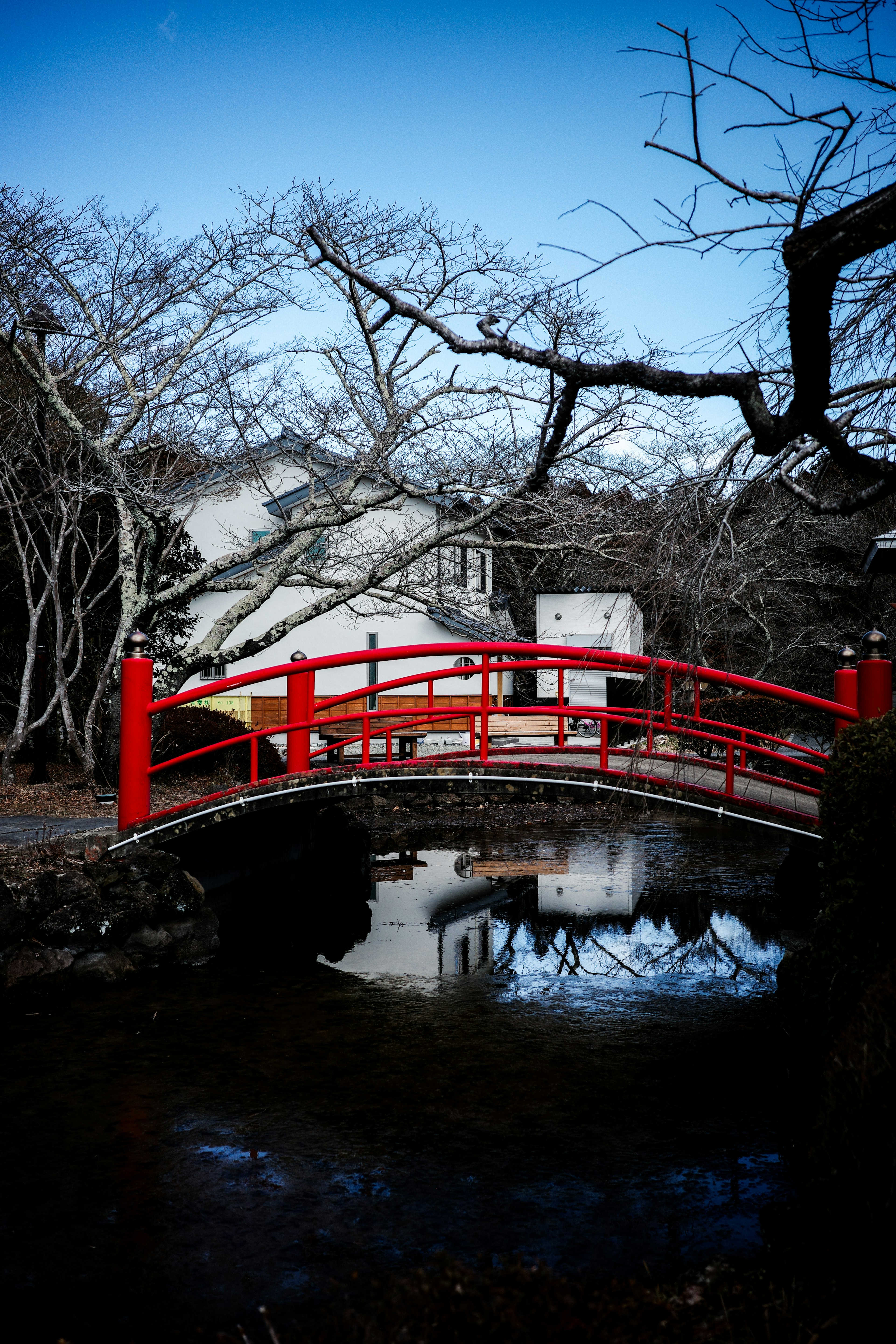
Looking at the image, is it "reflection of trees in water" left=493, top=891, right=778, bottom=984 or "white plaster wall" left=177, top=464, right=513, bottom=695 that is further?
"white plaster wall" left=177, top=464, right=513, bottom=695

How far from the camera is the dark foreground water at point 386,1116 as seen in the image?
407 cm

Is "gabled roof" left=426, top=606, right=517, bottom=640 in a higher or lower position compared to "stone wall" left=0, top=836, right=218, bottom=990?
higher

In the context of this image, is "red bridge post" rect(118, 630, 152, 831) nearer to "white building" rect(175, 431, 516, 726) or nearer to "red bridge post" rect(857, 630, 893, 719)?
"red bridge post" rect(857, 630, 893, 719)

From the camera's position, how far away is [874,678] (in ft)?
25.7

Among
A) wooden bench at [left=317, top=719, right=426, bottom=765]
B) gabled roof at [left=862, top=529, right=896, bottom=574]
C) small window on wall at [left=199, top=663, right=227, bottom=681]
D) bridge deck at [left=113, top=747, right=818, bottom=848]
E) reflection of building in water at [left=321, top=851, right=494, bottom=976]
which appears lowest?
A: reflection of building in water at [left=321, top=851, right=494, bottom=976]

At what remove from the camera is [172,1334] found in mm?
3570

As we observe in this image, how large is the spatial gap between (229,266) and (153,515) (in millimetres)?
3483

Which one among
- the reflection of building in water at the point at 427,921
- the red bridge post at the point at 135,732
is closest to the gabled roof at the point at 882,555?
the reflection of building in water at the point at 427,921

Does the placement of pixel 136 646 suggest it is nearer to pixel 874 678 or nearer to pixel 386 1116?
pixel 386 1116

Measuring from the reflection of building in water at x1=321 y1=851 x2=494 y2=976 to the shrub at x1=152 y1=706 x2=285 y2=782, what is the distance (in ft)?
9.25

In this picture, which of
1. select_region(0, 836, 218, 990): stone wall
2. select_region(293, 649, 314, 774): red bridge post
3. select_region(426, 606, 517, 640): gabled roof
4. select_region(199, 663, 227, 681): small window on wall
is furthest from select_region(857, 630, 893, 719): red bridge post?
select_region(199, 663, 227, 681): small window on wall

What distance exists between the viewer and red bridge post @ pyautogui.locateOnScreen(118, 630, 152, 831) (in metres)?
9.06

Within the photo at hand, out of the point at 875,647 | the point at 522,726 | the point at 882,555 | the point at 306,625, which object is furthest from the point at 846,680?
the point at 306,625

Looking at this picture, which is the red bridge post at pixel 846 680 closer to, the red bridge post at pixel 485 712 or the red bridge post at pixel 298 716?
the red bridge post at pixel 485 712
